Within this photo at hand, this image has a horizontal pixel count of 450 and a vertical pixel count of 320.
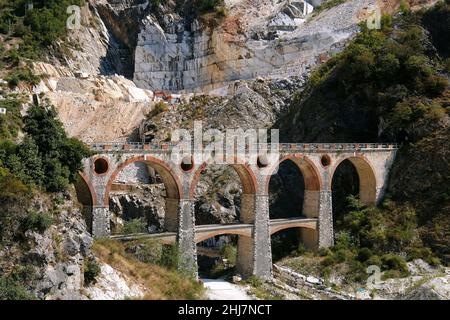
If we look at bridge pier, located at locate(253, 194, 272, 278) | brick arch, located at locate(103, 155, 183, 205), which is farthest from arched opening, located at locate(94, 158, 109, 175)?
bridge pier, located at locate(253, 194, 272, 278)

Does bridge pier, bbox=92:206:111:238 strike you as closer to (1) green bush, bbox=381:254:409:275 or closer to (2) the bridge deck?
(2) the bridge deck

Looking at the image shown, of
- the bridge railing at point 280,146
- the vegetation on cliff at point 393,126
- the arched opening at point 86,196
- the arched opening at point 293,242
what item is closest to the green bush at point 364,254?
the vegetation on cliff at point 393,126

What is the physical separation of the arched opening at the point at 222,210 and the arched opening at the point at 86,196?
42.9 feet

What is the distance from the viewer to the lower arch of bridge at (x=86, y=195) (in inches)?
1603

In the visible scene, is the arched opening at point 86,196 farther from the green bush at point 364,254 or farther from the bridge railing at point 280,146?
the green bush at point 364,254

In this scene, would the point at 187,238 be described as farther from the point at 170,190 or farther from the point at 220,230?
the point at 170,190

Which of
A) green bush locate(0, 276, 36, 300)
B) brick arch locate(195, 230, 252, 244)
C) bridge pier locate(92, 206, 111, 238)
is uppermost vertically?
bridge pier locate(92, 206, 111, 238)

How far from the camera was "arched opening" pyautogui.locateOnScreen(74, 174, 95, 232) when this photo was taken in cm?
4084

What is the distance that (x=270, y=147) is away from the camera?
162 feet

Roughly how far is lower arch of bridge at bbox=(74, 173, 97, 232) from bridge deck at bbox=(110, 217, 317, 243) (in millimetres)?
2344

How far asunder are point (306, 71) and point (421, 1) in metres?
20.0

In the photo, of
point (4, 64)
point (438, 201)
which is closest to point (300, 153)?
point (438, 201)

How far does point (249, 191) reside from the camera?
49562 mm

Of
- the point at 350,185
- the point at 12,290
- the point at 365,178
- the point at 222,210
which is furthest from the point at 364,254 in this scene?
the point at 12,290
